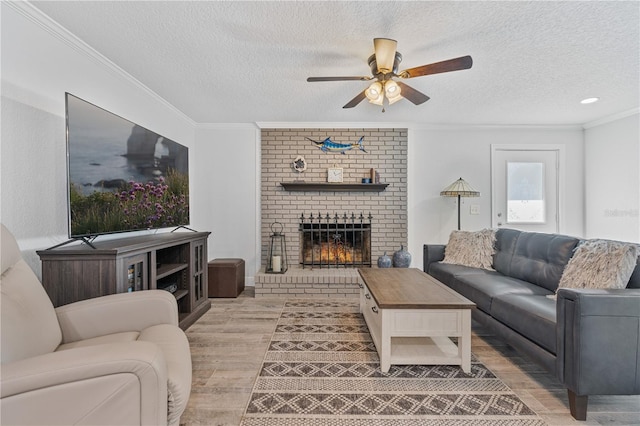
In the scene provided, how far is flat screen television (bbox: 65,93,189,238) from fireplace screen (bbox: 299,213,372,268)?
1805 millimetres

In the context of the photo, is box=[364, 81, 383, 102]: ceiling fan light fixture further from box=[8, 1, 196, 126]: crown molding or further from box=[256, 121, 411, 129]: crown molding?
box=[8, 1, 196, 126]: crown molding

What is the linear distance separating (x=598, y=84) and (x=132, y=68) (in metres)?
4.27

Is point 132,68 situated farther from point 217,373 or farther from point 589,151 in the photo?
point 589,151

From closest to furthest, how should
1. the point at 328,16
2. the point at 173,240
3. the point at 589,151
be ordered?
the point at 328,16, the point at 173,240, the point at 589,151

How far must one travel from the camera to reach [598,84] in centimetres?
295

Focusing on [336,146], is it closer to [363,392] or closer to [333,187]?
[333,187]

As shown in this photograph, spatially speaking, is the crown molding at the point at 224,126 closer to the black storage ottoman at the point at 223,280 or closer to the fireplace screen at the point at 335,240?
the fireplace screen at the point at 335,240

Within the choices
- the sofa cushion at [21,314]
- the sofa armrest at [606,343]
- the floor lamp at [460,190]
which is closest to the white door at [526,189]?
the floor lamp at [460,190]

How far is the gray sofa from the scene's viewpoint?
5.11 ft

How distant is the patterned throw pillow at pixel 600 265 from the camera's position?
74.2 inches

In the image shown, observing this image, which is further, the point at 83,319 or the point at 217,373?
the point at 217,373

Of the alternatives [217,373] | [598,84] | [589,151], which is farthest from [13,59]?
[589,151]

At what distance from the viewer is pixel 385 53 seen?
2.02 meters

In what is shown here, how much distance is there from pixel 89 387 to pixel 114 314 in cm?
71
